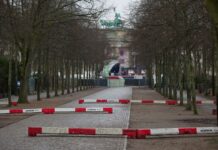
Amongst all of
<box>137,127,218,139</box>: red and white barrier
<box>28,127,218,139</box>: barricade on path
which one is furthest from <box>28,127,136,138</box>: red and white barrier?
<box>137,127,218,139</box>: red and white barrier

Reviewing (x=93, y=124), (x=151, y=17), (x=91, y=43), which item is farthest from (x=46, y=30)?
(x=91, y=43)

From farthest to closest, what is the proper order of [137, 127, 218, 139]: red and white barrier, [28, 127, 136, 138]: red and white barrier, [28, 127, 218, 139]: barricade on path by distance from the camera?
[28, 127, 136, 138]: red and white barrier
[28, 127, 218, 139]: barricade on path
[137, 127, 218, 139]: red and white barrier

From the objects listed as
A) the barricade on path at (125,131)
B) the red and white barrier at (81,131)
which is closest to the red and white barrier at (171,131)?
the barricade on path at (125,131)

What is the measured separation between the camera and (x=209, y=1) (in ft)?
45.4

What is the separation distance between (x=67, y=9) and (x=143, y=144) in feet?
82.1

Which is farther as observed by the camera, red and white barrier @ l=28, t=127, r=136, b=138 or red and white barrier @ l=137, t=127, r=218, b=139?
red and white barrier @ l=28, t=127, r=136, b=138

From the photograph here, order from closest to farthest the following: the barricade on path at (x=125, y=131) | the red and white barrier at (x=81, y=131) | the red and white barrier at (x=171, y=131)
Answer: the red and white barrier at (x=171, y=131), the barricade on path at (x=125, y=131), the red and white barrier at (x=81, y=131)

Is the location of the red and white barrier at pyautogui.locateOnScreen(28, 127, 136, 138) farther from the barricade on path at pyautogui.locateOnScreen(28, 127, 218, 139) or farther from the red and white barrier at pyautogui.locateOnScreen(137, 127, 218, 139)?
the red and white barrier at pyautogui.locateOnScreen(137, 127, 218, 139)

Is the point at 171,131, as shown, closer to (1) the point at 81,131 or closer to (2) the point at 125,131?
(2) the point at 125,131

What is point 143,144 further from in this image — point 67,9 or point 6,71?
point 6,71

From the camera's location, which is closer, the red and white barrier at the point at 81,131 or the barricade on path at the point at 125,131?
the barricade on path at the point at 125,131

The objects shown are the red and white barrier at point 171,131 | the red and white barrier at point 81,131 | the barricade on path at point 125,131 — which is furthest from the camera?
the red and white barrier at point 81,131

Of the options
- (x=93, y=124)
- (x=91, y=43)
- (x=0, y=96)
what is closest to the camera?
(x=93, y=124)

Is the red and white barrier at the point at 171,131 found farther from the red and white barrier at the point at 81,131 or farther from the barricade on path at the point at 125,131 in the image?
the red and white barrier at the point at 81,131
